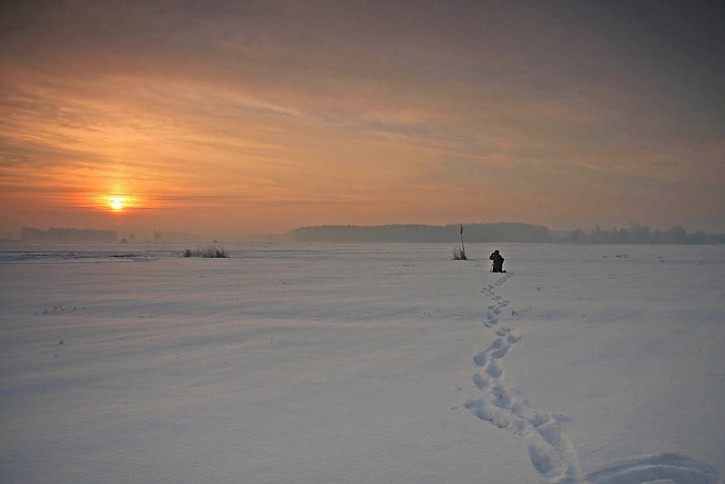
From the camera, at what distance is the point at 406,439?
122 inches

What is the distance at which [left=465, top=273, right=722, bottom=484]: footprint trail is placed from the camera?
2652 millimetres

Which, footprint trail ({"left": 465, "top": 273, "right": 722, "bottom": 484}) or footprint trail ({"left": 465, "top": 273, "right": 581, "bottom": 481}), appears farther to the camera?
footprint trail ({"left": 465, "top": 273, "right": 581, "bottom": 481})

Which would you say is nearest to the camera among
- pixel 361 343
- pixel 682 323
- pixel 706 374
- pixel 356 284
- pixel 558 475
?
pixel 558 475

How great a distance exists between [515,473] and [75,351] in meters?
4.92

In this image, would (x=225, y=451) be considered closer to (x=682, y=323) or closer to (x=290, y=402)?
(x=290, y=402)

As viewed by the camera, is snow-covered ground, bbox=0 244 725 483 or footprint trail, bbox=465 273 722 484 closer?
footprint trail, bbox=465 273 722 484

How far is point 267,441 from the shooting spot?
305cm

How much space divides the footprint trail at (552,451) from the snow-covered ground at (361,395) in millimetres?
12

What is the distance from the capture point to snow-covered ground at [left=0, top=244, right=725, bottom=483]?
2766 millimetres

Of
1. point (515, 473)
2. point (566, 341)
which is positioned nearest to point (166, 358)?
point (515, 473)

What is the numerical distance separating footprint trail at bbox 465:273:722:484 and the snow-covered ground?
Result: 12mm

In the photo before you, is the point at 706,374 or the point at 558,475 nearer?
the point at 558,475

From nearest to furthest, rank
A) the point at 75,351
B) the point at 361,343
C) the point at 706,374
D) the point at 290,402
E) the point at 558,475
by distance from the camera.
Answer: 1. the point at 558,475
2. the point at 290,402
3. the point at 706,374
4. the point at 75,351
5. the point at 361,343

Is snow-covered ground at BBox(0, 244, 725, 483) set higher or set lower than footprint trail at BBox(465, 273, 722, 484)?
higher
